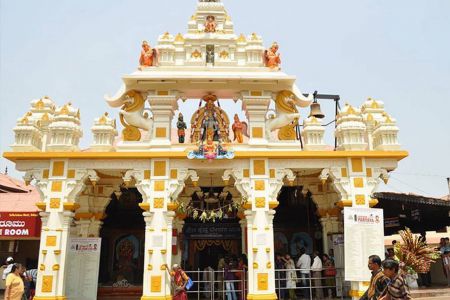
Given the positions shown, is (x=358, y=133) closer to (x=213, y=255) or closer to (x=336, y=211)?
(x=336, y=211)

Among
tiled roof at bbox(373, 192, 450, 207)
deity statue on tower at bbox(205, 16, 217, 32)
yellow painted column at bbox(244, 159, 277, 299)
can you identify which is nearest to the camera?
yellow painted column at bbox(244, 159, 277, 299)

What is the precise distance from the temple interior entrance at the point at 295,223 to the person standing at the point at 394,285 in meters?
11.4

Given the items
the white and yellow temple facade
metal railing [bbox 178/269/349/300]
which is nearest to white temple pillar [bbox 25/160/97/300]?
the white and yellow temple facade

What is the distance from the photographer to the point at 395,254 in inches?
529

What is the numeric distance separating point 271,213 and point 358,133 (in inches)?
170

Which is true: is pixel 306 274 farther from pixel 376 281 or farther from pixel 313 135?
pixel 376 281

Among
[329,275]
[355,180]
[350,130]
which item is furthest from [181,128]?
[329,275]

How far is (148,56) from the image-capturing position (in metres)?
14.9

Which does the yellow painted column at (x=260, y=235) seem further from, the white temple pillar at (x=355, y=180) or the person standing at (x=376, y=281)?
the person standing at (x=376, y=281)

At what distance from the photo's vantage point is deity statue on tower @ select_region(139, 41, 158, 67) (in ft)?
48.8

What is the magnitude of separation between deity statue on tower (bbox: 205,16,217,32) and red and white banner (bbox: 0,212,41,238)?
398 inches

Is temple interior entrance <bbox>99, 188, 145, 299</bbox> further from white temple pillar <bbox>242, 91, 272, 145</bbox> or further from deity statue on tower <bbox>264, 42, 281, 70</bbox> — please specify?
deity statue on tower <bbox>264, 42, 281, 70</bbox>

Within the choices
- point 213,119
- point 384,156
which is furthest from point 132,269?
point 384,156

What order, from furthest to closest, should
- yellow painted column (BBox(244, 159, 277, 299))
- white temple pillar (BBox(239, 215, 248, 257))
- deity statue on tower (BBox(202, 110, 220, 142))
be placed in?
white temple pillar (BBox(239, 215, 248, 257))
deity statue on tower (BBox(202, 110, 220, 142))
yellow painted column (BBox(244, 159, 277, 299))
